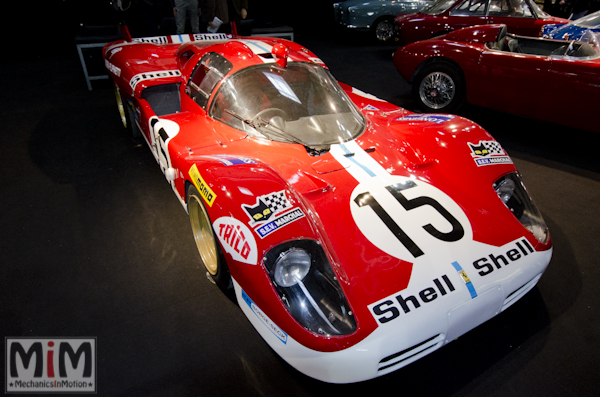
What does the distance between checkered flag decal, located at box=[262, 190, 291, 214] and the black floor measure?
2.26 ft

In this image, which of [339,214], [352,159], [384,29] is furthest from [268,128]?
[384,29]

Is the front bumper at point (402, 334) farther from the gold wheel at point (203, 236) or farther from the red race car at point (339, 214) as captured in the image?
the gold wheel at point (203, 236)

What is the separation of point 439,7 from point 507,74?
3.03 m

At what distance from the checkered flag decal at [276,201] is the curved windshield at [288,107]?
1.81 ft

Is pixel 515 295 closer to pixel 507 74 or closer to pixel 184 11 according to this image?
pixel 507 74

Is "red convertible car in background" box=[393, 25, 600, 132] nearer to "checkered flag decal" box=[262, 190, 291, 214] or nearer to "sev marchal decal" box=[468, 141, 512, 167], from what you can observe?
"sev marchal decal" box=[468, 141, 512, 167]

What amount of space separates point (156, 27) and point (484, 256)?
6.24m

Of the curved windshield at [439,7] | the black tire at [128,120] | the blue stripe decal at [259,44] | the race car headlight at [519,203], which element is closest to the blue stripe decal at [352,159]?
the race car headlight at [519,203]

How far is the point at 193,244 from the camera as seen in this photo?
2.46 metres

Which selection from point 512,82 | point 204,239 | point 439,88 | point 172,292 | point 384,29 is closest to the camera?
point 172,292

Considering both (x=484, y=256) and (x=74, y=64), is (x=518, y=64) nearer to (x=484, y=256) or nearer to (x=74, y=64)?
(x=484, y=256)

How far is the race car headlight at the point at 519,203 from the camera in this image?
1.90 metres

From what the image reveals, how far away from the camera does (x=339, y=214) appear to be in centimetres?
170

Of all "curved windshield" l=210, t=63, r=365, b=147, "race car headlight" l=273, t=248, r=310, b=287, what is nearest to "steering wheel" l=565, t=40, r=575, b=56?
"curved windshield" l=210, t=63, r=365, b=147
